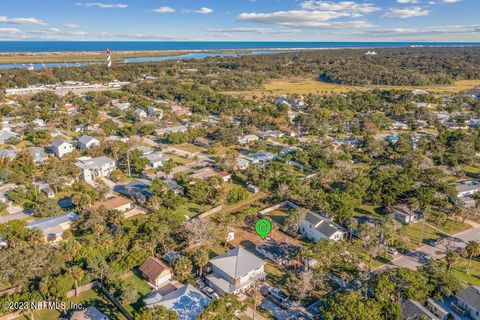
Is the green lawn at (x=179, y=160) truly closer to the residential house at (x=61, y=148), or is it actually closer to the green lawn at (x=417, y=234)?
the residential house at (x=61, y=148)

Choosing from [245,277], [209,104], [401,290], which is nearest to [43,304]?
[245,277]

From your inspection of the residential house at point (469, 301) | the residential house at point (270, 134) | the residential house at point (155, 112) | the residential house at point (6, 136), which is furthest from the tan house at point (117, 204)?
the residential house at point (155, 112)

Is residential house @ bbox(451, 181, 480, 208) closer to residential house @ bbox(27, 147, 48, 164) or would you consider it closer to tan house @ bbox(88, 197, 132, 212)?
tan house @ bbox(88, 197, 132, 212)

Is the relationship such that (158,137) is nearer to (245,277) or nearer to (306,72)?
(245,277)

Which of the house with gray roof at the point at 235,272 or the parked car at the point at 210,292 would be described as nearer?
the parked car at the point at 210,292

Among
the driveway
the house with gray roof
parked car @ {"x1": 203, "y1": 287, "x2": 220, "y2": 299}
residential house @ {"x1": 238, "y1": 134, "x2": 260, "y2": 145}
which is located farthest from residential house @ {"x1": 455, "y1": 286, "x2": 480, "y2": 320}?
residential house @ {"x1": 238, "y1": 134, "x2": 260, "y2": 145}
